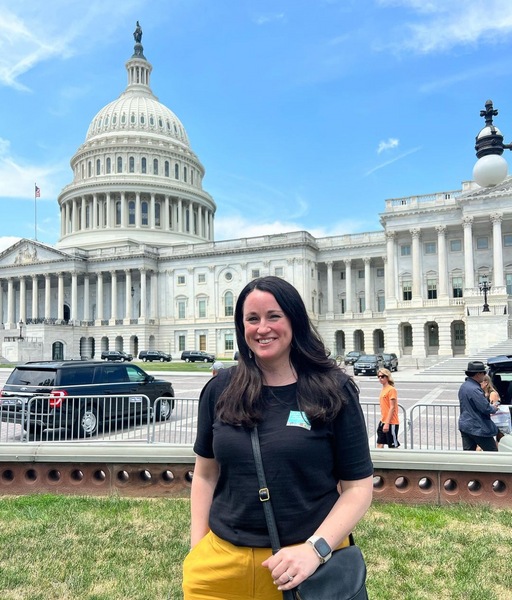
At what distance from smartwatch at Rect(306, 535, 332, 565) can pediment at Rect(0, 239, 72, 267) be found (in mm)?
85329

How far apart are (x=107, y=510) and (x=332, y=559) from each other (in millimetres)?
5704

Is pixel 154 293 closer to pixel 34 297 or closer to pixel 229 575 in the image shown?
pixel 34 297

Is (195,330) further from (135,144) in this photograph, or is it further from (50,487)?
(50,487)

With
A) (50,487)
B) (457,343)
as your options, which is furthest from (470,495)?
(457,343)

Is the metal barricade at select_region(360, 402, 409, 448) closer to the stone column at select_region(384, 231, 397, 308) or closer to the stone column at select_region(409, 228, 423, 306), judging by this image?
the stone column at select_region(409, 228, 423, 306)

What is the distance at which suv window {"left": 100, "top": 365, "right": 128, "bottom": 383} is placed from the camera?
15.1 metres

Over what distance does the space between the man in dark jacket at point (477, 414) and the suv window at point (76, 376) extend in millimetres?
9651

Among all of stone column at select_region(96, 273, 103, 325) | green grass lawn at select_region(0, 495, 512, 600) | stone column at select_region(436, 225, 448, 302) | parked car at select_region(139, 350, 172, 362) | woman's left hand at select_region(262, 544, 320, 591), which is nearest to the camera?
woman's left hand at select_region(262, 544, 320, 591)

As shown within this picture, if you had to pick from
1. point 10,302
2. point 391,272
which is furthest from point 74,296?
point 391,272

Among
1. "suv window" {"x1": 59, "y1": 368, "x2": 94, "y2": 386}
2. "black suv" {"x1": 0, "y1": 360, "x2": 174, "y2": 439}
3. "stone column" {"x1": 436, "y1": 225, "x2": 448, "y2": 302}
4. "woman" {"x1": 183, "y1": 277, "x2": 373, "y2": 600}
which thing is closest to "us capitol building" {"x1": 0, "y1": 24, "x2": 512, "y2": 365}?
"stone column" {"x1": 436, "y1": 225, "x2": 448, "y2": 302}

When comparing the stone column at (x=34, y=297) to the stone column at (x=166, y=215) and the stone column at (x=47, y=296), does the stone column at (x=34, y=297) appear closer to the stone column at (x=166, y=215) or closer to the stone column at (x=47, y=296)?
the stone column at (x=47, y=296)

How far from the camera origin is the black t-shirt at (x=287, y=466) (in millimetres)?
2664

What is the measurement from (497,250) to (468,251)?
2.91 meters

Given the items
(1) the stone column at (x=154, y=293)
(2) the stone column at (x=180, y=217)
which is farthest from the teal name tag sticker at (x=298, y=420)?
(2) the stone column at (x=180, y=217)
